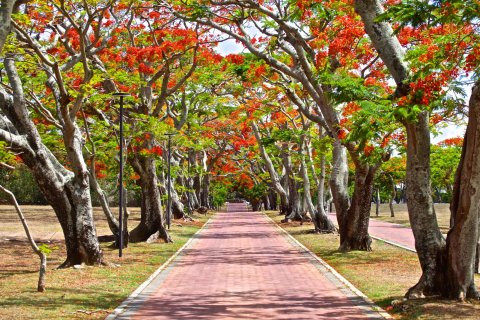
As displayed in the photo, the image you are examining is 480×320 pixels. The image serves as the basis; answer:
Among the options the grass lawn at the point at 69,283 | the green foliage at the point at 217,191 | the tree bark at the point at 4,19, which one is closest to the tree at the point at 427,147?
the tree bark at the point at 4,19

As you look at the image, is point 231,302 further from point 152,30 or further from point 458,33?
point 152,30

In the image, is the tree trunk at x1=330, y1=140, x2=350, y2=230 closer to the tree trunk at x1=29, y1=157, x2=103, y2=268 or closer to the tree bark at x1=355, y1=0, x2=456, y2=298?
the tree trunk at x1=29, y1=157, x2=103, y2=268

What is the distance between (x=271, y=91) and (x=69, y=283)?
53.1ft

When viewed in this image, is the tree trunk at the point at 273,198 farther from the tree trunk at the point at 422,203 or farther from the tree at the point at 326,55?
the tree trunk at the point at 422,203

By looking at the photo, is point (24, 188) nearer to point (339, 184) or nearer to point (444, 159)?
point (444, 159)

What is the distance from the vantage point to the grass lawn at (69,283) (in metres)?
9.47

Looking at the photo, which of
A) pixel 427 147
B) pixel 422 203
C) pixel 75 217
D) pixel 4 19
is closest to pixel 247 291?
pixel 422 203

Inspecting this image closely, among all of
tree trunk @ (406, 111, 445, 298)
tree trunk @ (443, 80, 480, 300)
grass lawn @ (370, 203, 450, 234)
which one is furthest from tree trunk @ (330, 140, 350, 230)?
grass lawn @ (370, 203, 450, 234)

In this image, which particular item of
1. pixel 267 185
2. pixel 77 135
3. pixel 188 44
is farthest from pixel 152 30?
pixel 267 185

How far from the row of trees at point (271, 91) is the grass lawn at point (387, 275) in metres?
0.59

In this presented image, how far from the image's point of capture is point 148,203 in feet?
79.0

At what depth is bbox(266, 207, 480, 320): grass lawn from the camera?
29.8 ft

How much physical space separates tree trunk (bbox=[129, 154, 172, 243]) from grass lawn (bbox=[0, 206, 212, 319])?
2761mm

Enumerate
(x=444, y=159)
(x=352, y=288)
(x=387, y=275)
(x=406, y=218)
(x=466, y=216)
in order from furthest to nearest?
(x=406, y=218), (x=444, y=159), (x=387, y=275), (x=352, y=288), (x=466, y=216)
